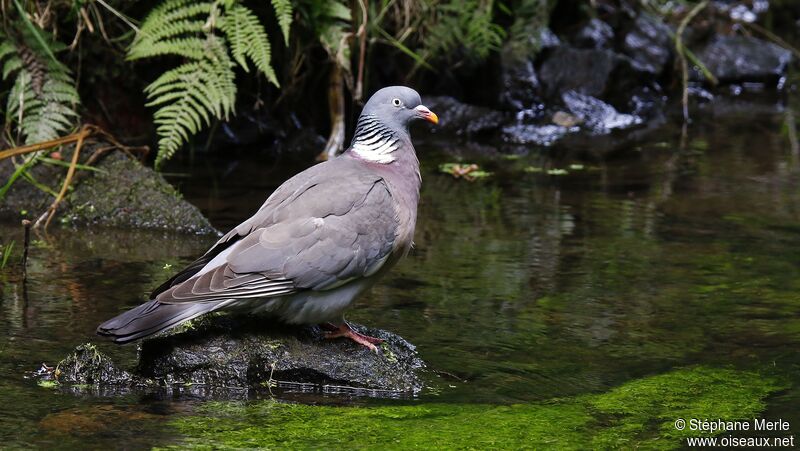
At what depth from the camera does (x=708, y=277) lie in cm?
513

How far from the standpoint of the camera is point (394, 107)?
14.0ft

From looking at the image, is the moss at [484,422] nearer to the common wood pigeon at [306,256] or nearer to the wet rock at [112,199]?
the common wood pigeon at [306,256]

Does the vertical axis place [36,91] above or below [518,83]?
below

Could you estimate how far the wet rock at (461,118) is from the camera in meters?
8.61

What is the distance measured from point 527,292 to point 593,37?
5443 mm

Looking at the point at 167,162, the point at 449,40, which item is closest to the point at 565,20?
the point at 449,40

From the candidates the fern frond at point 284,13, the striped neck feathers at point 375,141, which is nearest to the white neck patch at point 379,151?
the striped neck feathers at point 375,141

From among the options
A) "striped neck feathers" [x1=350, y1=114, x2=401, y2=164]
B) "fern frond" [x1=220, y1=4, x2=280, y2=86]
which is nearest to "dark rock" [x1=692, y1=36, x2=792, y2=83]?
"fern frond" [x1=220, y1=4, x2=280, y2=86]

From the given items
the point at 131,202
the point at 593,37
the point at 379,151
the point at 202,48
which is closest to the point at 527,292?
the point at 379,151

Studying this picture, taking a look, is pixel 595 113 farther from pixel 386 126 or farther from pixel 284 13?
pixel 386 126

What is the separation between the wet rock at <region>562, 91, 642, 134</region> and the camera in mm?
9087

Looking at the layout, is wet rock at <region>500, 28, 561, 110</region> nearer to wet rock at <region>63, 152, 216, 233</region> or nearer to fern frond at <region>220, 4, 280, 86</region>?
fern frond at <region>220, 4, 280, 86</region>

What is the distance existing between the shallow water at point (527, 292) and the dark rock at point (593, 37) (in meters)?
2.50

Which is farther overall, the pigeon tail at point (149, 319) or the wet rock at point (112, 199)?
the wet rock at point (112, 199)
